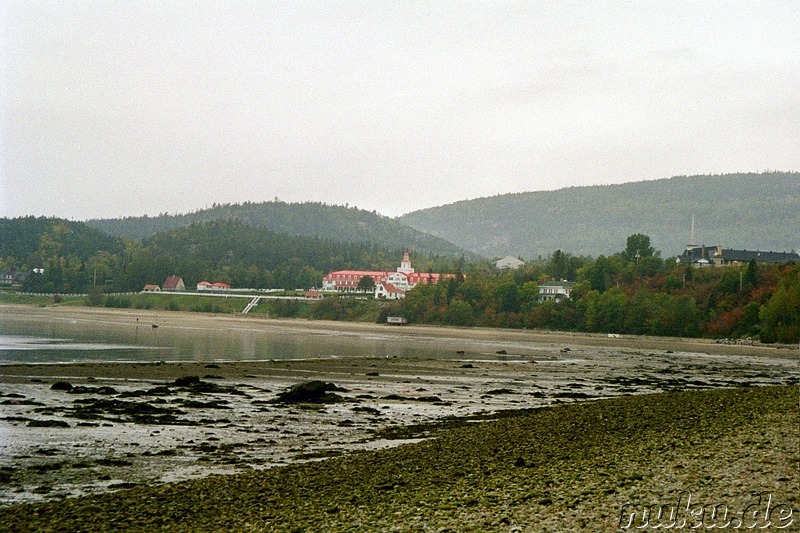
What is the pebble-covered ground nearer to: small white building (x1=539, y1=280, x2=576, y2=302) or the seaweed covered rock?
the seaweed covered rock

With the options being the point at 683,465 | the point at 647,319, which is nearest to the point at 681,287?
the point at 647,319

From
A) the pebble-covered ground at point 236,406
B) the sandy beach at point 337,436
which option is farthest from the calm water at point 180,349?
the sandy beach at point 337,436

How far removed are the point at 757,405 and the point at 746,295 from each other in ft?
294

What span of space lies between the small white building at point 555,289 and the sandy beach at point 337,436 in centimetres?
9418

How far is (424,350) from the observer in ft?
239

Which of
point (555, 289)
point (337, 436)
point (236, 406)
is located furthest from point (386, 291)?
point (337, 436)

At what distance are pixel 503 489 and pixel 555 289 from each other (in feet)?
446

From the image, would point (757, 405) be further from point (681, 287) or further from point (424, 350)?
point (681, 287)

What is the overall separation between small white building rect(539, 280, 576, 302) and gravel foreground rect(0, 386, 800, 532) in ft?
402

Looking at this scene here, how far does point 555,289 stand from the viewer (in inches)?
5817

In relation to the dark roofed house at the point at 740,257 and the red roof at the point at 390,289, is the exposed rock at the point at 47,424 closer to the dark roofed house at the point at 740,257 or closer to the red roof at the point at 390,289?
the dark roofed house at the point at 740,257

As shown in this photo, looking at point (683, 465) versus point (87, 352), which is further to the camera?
point (87, 352)

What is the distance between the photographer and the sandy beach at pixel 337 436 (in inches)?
520

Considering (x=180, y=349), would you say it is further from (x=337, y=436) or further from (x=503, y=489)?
(x=503, y=489)
